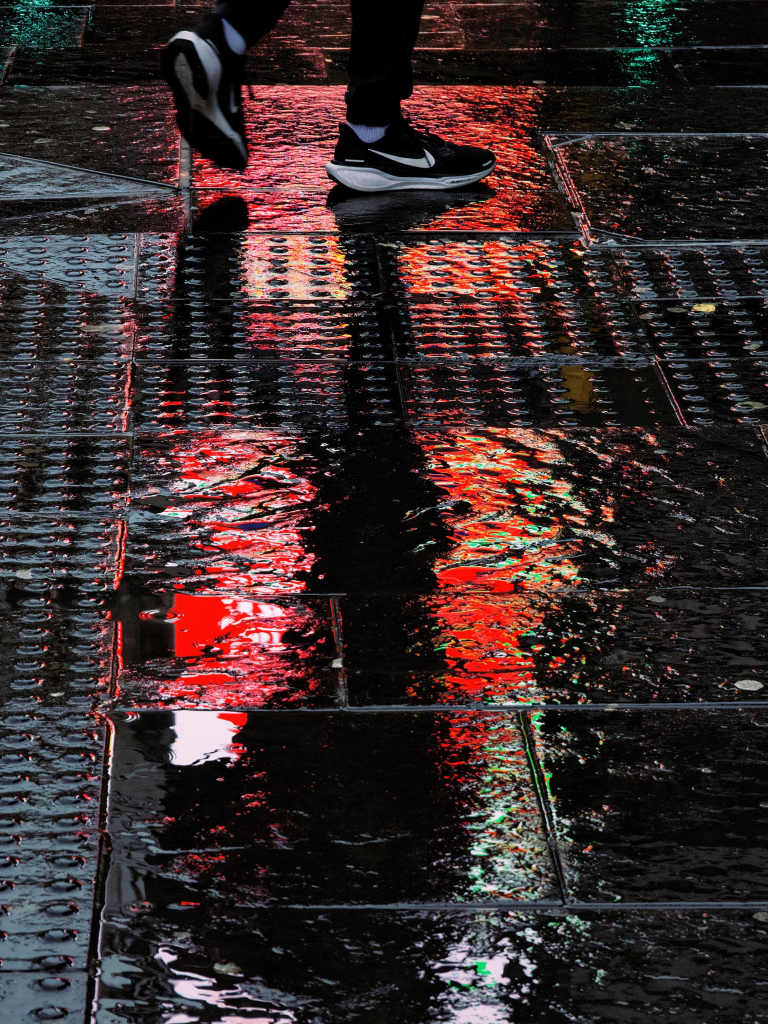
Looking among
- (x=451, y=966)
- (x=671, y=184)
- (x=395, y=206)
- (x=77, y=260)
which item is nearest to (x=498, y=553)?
(x=451, y=966)

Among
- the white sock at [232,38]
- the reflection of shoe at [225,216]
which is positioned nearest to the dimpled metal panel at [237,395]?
the reflection of shoe at [225,216]

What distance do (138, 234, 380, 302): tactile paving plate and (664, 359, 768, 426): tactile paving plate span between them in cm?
80

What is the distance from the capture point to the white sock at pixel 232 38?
3467 millimetres

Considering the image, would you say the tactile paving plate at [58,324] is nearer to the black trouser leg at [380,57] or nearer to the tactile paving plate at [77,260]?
the tactile paving plate at [77,260]

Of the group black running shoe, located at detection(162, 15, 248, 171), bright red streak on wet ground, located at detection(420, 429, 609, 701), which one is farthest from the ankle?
bright red streak on wet ground, located at detection(420, 429, 609, 701)

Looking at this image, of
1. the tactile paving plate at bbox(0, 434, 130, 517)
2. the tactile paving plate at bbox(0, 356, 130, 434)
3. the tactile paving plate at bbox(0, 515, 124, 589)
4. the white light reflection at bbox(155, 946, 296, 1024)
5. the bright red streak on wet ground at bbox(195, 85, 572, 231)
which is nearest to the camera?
the white light reflection at bbox(155, 946, 296, 1024)

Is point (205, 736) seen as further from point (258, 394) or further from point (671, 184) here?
point (671, 184)

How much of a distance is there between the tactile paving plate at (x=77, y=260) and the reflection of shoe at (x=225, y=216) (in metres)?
0.20

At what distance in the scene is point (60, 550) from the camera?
2346 millimetres

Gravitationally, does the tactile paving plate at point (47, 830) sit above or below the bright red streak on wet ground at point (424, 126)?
above

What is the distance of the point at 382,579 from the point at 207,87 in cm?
170

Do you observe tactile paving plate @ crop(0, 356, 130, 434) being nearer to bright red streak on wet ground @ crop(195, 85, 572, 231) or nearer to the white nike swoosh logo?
bright red streak on wet ground @ crop(195, 85, 572, 231)

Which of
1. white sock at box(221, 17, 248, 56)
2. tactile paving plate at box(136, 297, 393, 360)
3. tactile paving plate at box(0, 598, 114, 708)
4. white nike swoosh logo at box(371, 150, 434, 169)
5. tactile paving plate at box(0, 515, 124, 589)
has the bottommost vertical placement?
tactile paving plate at box(136, 297, 393, 360)

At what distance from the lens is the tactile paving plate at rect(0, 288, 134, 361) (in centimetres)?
300
